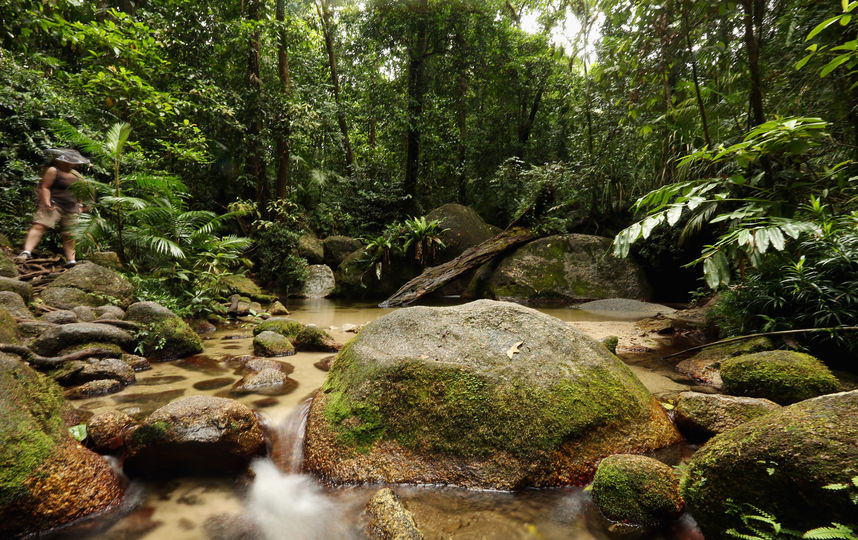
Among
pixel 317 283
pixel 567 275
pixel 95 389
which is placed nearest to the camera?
pixel 95 389

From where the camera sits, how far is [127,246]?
21.9ft

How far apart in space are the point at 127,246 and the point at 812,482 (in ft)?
28.9

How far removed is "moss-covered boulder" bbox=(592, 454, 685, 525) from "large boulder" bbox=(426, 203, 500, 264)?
9.10 m

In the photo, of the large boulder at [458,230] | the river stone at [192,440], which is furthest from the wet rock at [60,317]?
the large boulder at [458,230]

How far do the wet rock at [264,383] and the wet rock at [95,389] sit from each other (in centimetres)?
105

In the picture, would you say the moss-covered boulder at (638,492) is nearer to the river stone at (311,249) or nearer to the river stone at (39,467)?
the river stone at (39,467)

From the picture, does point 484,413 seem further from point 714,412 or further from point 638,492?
point 714,412

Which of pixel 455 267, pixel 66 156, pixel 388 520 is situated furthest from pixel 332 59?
Answer: pixel 388 520

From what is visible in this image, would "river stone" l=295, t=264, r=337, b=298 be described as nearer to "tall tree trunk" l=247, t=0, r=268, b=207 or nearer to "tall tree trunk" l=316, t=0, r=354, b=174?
"tall tree trunk" l=247, t=0, r=268, b=207

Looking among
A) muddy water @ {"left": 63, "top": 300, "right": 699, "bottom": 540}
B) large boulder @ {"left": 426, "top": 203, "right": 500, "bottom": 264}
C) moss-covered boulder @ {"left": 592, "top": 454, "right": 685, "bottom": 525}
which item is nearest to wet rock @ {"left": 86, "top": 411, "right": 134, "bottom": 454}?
muddy water @ {"left": 63, "top": 300, "right": 699, "bottom": 540}

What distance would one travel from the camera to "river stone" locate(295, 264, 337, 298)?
1088 cm

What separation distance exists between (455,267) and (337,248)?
172 inches

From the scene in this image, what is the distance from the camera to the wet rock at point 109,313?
4598mm

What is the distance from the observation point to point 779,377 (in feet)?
9.69
